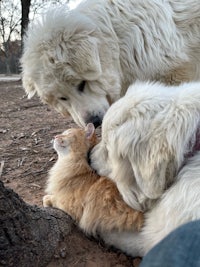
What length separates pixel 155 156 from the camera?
2.31 meters

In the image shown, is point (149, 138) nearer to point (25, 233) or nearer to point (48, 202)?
point (25, 233)

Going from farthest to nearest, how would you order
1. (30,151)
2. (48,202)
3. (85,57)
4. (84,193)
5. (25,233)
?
(30,151) → (85,57) → (48,202) → (84,193) → (25,233)

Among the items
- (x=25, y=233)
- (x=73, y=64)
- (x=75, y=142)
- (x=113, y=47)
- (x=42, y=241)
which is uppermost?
(x=113, y=47)

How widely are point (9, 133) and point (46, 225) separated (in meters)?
3.35

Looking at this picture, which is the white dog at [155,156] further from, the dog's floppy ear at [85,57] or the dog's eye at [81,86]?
the dog's eye at [81,86]

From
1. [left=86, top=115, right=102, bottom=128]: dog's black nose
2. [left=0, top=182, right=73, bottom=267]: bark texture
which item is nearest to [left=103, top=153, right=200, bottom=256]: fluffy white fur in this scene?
[left=0, top=182, right=73, bottom=267]: bark texture

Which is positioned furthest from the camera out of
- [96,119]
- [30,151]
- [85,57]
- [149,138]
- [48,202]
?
[30,151]

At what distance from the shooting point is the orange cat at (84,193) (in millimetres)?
2609

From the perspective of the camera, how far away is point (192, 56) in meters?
4.23

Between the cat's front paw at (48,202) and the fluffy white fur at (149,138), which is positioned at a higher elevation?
the fluffy white fur at (149,138)

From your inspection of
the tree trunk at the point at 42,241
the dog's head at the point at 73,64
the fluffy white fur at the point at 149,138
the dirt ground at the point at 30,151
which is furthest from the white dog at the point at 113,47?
the tree trunk at the point at 42,241

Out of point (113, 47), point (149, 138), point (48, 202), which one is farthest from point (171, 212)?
point (113, 47)

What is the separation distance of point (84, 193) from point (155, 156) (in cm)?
71

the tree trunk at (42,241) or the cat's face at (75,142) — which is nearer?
the tree trunk at (42,241)
